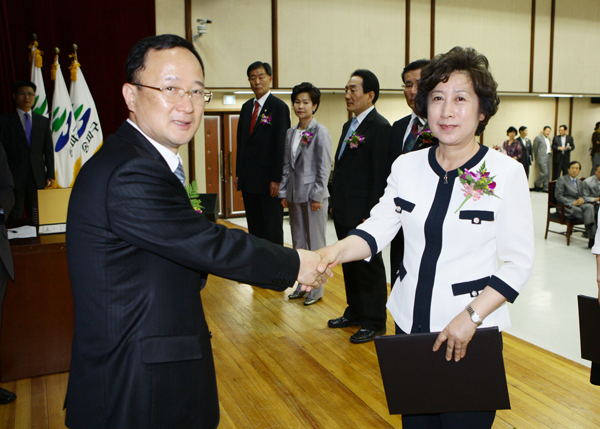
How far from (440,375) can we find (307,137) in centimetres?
306

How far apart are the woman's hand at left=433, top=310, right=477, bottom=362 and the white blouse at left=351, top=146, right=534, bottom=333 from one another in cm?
8

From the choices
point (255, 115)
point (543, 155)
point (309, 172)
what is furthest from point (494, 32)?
point (309, 172)

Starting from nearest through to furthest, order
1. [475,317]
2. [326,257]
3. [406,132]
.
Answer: [475,317]
[326,257]
[406,132]

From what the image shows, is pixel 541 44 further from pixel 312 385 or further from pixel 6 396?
pixel 6 396

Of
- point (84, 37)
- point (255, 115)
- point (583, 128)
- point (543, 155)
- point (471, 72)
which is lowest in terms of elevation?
point (543, 155)

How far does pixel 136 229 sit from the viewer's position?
3.76 feet

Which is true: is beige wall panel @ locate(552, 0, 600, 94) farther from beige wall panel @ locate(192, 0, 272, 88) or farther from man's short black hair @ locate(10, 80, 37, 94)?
man's short black hair @ locate(10, 80, 37, 94)

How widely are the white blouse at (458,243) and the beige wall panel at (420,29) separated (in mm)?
8928

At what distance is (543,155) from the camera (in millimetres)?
13117

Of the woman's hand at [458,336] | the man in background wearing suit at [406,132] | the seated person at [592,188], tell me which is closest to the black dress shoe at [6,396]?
the man in background wearing suit at [406,132]

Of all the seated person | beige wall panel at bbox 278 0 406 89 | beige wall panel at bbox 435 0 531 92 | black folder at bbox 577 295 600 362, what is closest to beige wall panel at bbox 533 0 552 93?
beige wall panel at bbox 435 0 531 92

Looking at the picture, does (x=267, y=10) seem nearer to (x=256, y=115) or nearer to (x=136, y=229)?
(x=256, y=115)

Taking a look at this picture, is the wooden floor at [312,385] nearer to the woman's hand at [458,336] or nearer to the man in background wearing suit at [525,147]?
the woman's hand at [458,336]

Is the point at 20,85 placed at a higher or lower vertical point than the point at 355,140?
higher
